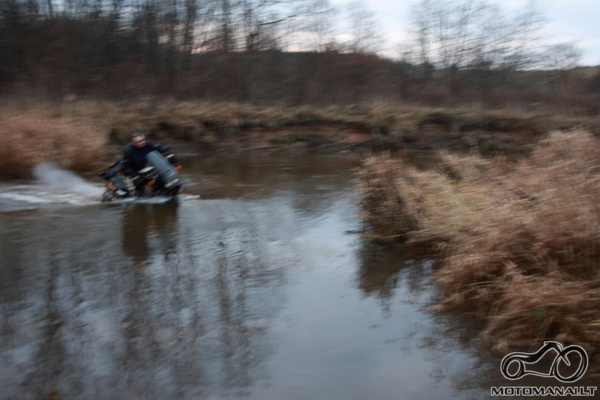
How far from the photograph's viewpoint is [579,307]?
209 inches

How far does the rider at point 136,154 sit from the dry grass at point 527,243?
6135 mm

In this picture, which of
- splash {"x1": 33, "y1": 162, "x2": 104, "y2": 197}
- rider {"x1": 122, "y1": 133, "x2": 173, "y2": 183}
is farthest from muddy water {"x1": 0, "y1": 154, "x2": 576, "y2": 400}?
splash {"x1": 33, "y1": 162, "x2": 104, "y2": 197}

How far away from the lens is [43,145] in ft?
53.8

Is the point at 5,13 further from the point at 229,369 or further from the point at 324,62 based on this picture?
the point at 229,369

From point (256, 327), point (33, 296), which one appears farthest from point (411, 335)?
point (33, 296)

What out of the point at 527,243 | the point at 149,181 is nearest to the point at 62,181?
the point at 149,181

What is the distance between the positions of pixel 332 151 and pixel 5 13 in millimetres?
17610

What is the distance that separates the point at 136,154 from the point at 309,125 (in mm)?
15815

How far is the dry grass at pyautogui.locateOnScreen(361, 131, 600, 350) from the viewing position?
17.5ft

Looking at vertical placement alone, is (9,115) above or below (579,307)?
above

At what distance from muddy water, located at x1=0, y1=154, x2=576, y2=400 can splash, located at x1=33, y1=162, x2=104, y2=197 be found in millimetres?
3522

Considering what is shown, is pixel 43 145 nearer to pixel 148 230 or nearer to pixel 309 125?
pixel 148 230

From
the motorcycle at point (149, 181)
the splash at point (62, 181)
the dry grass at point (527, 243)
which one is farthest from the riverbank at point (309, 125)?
the dry grass at point (527, 243)

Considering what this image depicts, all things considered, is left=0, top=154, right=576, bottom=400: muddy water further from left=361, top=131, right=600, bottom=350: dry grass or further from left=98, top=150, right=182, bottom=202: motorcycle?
left=98, top=150, right=182, bottom=202: motorcycle
